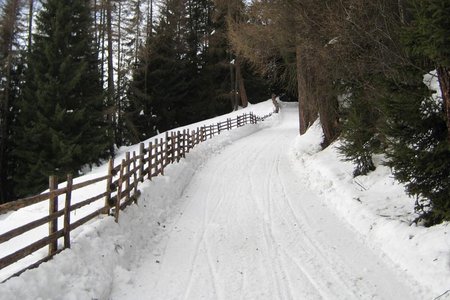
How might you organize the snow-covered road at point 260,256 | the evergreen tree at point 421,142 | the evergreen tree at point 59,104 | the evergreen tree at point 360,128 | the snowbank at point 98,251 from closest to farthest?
1. the snowbank at point 98,251
2. the snow-covered road at point 260,256
3. the evergreen tree at point 421,142
4. the evergreen tree at point 360,128
5. the evergreen tree at point 59,104

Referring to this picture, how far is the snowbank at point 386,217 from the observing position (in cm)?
569

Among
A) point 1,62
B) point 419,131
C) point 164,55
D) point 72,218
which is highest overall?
point 164,55

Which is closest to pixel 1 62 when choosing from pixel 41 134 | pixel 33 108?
pixel 33 108

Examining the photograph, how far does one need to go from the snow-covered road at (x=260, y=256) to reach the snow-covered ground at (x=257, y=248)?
19mm

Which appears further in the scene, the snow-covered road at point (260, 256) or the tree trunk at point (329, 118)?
the tree trunk at point (329, 118)

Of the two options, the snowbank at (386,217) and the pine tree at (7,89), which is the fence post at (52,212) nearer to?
the snowbank at (386,217)

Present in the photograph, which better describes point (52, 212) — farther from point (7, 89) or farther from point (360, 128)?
point (7, 89)

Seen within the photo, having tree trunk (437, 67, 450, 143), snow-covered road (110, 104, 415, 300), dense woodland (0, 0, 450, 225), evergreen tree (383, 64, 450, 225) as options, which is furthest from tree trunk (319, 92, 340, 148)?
tree trunk (437, 67, 450, 143)

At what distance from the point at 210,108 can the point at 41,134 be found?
2524 centimetres

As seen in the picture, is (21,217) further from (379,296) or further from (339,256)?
(379,296)

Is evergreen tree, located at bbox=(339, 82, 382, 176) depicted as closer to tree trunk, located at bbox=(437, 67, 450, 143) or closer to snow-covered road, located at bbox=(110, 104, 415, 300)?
snow-covered road, located at bbox=(110, 104, 415, 300)

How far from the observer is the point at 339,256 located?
6801mm

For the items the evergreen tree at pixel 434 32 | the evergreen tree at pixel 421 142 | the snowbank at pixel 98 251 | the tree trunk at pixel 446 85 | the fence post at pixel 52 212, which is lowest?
the snowbank at pixel 98 251

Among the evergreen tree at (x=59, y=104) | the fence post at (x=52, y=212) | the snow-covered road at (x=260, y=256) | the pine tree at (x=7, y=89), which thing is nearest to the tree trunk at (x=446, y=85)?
the snow-covered road at (x=260, y=256)
